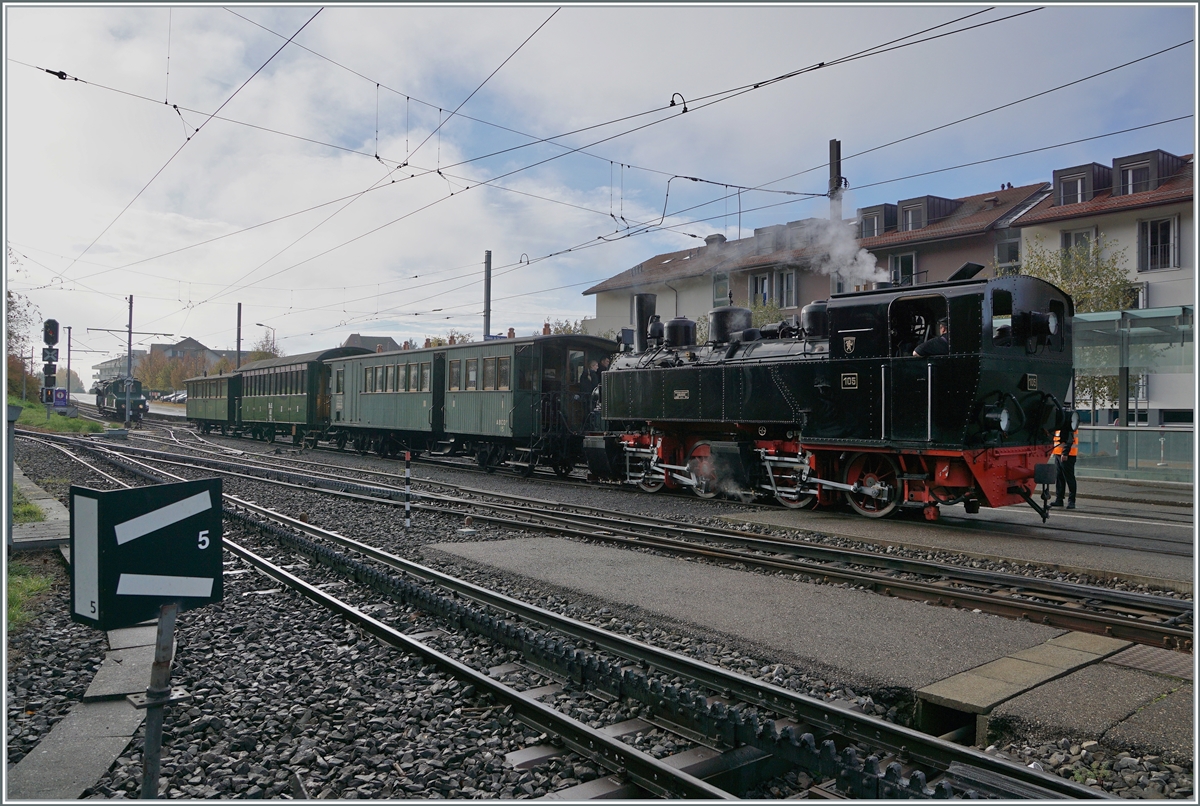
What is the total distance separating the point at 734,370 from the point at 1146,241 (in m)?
23.5

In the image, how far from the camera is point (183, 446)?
2862 cm

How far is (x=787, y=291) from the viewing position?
109 feet

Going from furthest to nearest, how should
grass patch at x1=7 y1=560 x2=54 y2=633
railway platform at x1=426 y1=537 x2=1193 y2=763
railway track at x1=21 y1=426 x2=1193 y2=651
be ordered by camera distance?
grass patch at x1=7 y1=560 x2=54 y2=633, railway track at x1=21 y1=426 x2=1193 y2=651, railway platform at x1=426 y1=537 x2=1193 y2=763

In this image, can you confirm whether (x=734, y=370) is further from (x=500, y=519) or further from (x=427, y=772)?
(x=427, y=772)

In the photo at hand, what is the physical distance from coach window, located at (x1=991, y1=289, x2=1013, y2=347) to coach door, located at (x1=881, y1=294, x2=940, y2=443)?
1.94ft

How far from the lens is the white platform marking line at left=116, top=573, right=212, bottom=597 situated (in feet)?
9.71

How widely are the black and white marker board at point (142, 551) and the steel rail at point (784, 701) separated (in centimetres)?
279

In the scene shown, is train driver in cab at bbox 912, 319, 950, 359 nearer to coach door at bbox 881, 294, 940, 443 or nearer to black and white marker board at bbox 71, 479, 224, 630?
coach door at bbox 881, 294, 940, 443

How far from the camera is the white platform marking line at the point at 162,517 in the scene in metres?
2.96

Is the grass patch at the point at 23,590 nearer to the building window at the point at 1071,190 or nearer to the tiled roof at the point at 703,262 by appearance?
the tiled roof at the point at 703,262

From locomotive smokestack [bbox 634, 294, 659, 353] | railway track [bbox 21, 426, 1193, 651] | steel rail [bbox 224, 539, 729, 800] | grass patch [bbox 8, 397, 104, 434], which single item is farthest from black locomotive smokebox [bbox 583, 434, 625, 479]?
grass patch [bbox 8, 397, 104, 434]

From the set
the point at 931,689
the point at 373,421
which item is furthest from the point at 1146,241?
the point at 931,689

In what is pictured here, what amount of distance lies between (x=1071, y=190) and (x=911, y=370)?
26.1 m

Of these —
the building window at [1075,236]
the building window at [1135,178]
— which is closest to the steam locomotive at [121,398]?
the building window at [1075,236]
